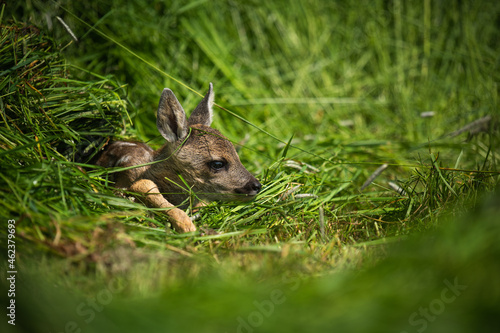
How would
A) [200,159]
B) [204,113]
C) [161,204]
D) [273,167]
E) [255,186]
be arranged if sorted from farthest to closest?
1. [273,167]
2. [204,113]
3. [200,159]
4. [255,186]
5. [161,204]

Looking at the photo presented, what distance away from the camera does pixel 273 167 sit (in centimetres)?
410

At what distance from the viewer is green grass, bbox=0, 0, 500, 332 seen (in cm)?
208

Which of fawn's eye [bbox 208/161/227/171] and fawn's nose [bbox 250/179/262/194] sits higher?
fawn's eye [bbox 208/161/227/171]

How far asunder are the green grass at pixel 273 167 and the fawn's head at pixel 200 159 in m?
0.18

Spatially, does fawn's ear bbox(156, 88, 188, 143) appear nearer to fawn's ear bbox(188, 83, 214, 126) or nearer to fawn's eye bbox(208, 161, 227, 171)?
fawn's ear bbox(188, 83, 214, 126)

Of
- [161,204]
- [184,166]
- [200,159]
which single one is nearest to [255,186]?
[200,159]

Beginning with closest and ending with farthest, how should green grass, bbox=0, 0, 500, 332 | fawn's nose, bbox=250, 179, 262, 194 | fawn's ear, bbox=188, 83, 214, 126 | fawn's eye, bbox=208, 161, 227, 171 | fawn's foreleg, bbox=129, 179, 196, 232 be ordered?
green grass, bbox=0, 0, 500, 332 → fawn's foreleg, bbox=129, 179, 196, 232 → fawn's nose, bbox=250, 179, 262, 194 → fawn's eye, bbox=208, 161, 227, 171 → fawn's ear, bbox=188, 83, 214, 126

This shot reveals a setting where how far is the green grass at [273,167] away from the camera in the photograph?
208 centimetres

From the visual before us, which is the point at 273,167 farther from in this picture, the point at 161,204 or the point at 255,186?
the point at 161,204

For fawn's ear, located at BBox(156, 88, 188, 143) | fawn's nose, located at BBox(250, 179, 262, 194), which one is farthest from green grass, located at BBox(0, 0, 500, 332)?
fawn's ear, located at BBox(156, 88, 188, 143)

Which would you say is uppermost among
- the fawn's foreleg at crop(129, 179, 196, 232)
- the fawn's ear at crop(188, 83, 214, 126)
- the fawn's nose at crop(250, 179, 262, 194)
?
the fawn's ear at crop(188, 83, 214, 126)

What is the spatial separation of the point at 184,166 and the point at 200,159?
147 mm

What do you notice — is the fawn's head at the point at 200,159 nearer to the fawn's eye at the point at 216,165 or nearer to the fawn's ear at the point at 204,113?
the fawn's eye at the point at 216,165

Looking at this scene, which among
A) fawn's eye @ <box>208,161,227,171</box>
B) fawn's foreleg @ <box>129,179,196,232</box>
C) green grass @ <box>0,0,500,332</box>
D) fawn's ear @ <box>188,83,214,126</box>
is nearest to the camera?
green grass @ <box>0,0,500,332</box>
